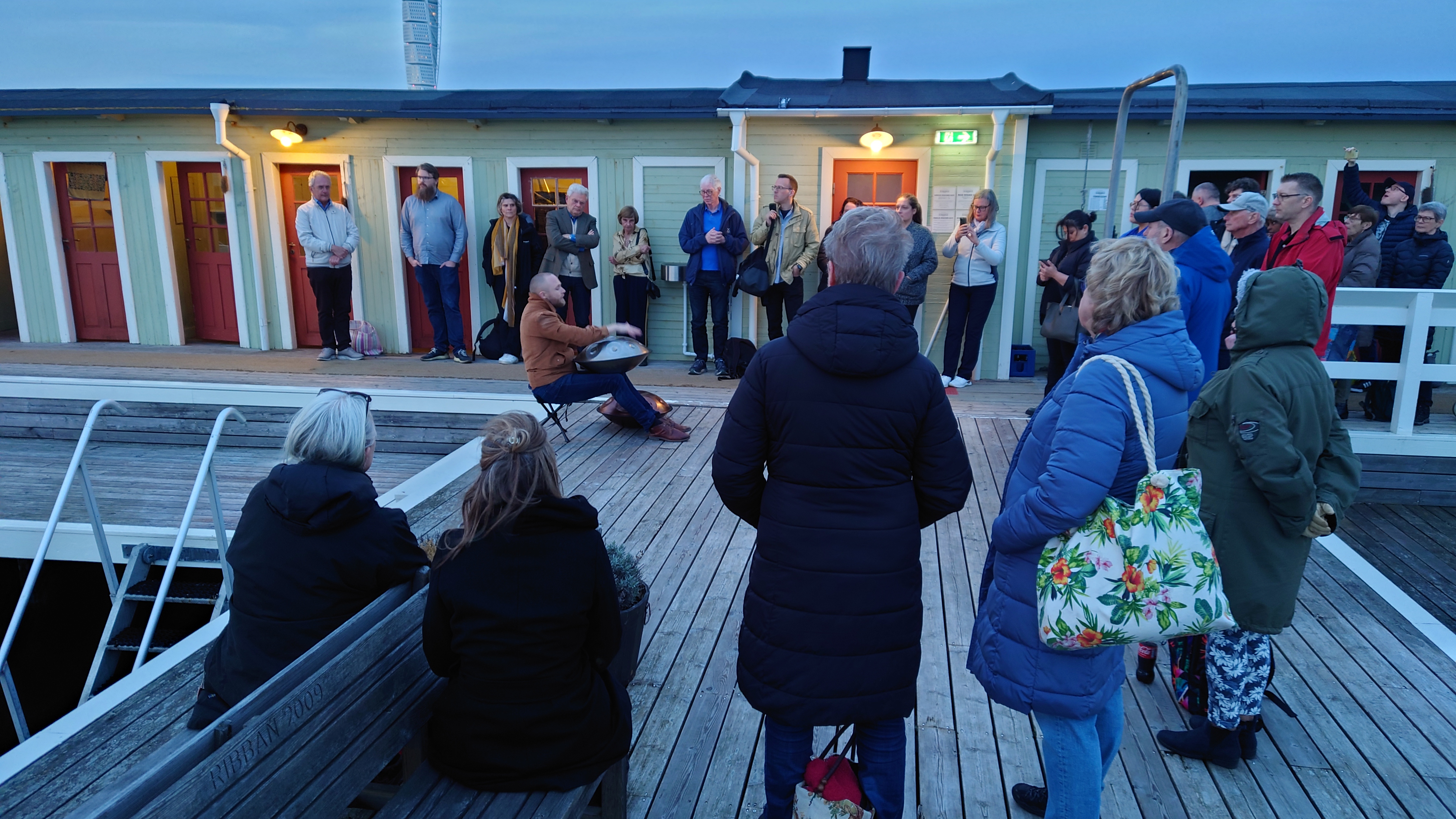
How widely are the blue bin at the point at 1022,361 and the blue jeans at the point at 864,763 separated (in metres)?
6.99

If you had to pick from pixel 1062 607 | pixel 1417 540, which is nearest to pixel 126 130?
pixel 1062 607

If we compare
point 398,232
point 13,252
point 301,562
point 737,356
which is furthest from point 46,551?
point 13,252

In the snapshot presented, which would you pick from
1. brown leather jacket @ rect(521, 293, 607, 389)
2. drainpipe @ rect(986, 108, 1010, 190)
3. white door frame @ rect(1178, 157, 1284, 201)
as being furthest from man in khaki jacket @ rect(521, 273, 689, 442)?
white door frame @ rect(1178, 157, 1284, 201)

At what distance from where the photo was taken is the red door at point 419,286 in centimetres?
933

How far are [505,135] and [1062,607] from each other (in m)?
8.51

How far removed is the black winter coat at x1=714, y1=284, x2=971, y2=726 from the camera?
6.03 feet

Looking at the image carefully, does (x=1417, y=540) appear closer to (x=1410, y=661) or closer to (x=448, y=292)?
(x=1410, y=661)

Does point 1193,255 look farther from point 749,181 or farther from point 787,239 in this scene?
point 749,181

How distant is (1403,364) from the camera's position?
5.84m

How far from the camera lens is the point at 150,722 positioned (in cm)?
284

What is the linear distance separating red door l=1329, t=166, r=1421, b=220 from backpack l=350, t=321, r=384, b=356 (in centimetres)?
982

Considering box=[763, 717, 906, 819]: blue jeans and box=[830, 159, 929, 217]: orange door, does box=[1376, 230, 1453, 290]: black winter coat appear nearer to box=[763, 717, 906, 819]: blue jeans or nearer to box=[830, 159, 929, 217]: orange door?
box=[830, 159, 929, 217]: orange door

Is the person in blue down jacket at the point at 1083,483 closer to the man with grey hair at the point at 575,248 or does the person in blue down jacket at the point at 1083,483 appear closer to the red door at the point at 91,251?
the man with grey hair at the point at 575,248

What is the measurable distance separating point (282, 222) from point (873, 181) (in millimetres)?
6495
